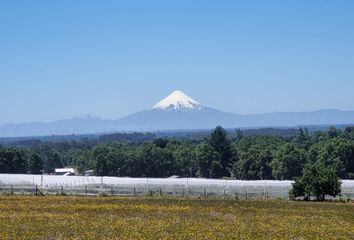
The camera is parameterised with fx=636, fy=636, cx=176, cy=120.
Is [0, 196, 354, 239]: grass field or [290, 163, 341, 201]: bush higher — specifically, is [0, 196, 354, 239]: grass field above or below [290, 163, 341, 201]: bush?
below

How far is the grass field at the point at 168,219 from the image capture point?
3588 centimetres

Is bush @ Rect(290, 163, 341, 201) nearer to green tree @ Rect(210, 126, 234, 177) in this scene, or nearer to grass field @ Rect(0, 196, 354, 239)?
grass field @ Rect(0, 196, 354, 239)

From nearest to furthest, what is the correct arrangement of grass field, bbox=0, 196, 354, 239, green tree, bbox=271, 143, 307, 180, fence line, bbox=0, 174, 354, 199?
grass field, bbox=0, 196, 354, 239 → fence line, bbox=0, 174, 354, 199 → green tree, bbox=271, 143, 307, 180

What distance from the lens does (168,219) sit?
43.4 meters

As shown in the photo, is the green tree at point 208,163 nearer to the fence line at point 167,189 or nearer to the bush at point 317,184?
the fence line at point 167,189

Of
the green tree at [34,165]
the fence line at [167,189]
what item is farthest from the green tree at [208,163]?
the fence line at [167,189]

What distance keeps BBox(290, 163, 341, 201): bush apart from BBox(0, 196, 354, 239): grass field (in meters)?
4.98

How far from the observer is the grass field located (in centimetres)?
3588

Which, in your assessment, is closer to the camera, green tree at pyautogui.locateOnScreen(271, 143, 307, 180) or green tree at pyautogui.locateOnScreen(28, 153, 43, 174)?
green tree at pyautogui.locateOnScreen(271, 143, 307, 180)

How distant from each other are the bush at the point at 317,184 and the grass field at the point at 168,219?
4.98 meters

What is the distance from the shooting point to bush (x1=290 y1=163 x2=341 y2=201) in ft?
211

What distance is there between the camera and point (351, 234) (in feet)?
122

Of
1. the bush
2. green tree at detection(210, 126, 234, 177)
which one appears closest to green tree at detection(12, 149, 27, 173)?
green tree at detection(210, 126, 234, 177)

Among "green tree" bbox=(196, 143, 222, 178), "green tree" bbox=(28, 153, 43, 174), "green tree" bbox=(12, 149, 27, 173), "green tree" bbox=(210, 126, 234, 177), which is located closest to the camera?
"green tree" bbox=(196, 143, 222, 178)
